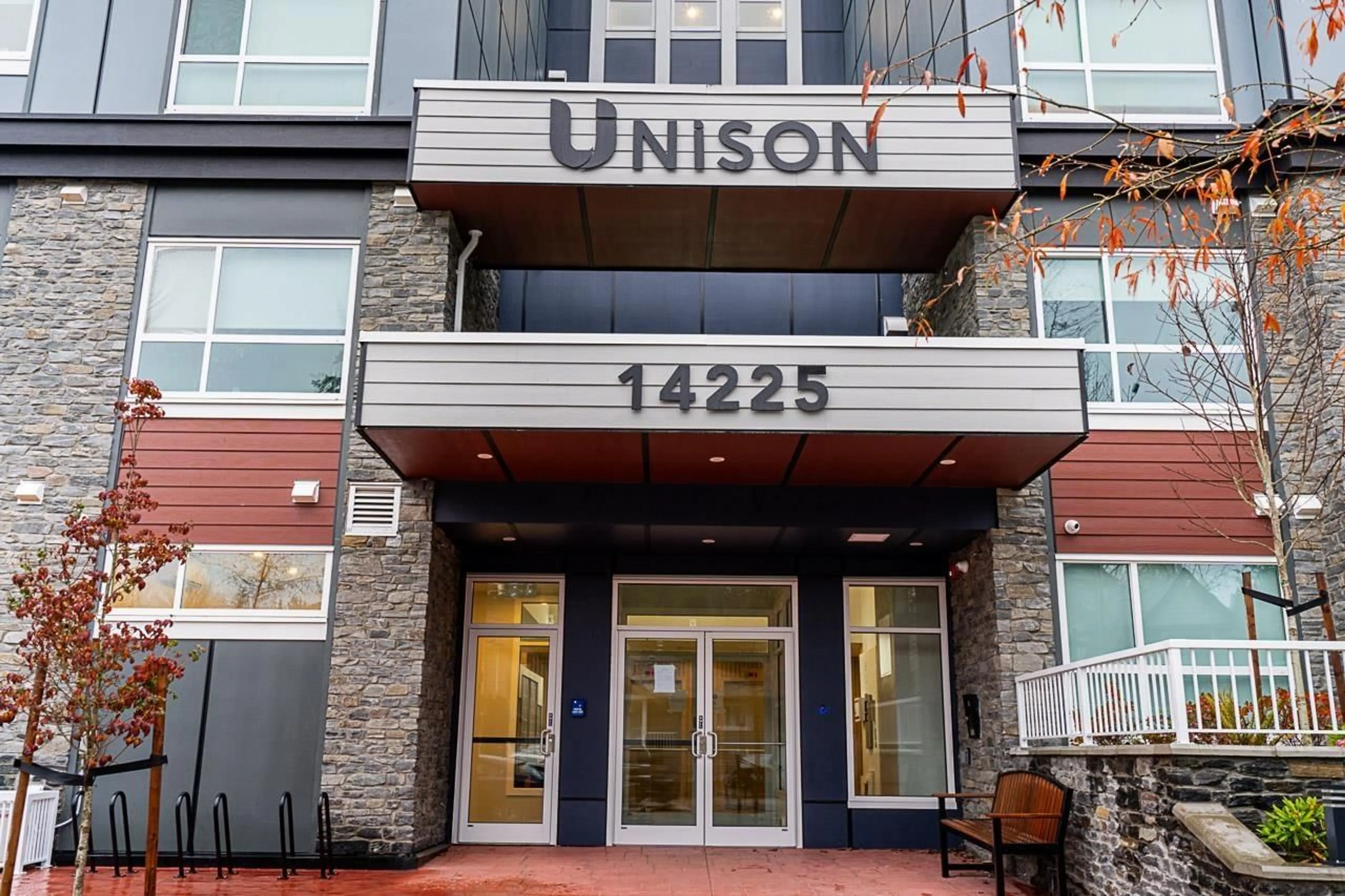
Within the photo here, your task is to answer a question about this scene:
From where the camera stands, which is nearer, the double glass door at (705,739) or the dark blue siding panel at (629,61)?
the double glass door at (705,739)

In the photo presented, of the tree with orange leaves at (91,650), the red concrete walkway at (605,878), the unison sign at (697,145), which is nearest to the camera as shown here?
the tree with orange leaves at (91,650)

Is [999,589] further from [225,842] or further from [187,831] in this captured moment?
[187,831]

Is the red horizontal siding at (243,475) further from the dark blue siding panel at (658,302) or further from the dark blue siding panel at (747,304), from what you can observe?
the dark blue siding panel at (747,304)

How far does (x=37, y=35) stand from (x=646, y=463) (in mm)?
7622

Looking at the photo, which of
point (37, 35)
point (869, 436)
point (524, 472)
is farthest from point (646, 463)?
point (37, 35)

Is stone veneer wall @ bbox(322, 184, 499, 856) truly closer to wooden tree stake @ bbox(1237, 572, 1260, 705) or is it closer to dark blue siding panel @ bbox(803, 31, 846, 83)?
dark blue siding panel @ bbox(803, 31, 846, 83)

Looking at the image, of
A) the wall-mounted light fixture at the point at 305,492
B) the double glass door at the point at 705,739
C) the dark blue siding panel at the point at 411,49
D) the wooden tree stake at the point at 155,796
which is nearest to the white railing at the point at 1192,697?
the double glass door at the point at 705,739

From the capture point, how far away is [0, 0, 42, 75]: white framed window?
10844mm

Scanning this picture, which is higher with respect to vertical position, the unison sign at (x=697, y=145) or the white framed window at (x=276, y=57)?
the white framed window at (x=276, y=57)

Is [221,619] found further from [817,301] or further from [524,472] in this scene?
[817,301]

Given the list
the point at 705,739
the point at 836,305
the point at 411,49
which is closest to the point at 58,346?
the point at 411,49

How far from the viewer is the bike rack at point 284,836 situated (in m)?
8.70

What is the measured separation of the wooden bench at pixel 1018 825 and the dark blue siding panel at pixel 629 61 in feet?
31.1

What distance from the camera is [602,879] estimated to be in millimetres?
8938
